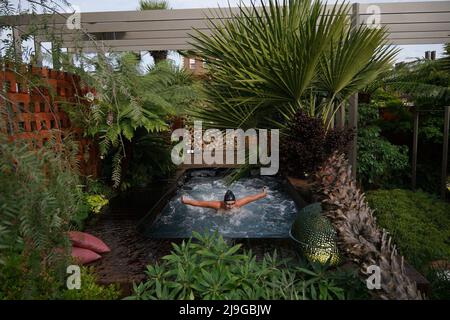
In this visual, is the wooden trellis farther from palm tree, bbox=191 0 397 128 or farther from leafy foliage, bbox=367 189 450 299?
leafy foliage, bbox=367 189 450 299

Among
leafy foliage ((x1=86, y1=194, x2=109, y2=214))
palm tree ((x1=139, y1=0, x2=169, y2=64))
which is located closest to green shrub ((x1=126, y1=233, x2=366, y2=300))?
leafy foliage ((x1=86, y1=194, x2=109, y2=214))

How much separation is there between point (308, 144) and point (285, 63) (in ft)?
2.33

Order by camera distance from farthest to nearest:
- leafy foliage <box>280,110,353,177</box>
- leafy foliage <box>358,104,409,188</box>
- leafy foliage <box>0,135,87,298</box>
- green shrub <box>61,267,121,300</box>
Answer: leafy foliage <box>358,104,409,188</box>
leafy foliage <box>280,110,353,177</box>
green shrub <box>61,267,121,300</box>
leafy foliage <box>0,135,87,298</box>

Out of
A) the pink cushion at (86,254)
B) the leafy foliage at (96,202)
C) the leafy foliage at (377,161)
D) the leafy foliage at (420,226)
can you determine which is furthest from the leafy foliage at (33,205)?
the leafy foliage at (377,161)

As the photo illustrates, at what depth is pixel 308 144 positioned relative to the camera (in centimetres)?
291

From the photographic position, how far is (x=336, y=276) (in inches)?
97.4

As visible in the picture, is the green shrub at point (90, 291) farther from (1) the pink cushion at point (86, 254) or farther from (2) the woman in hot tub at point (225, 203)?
(2) the woman in hot tub at point (225, 203)

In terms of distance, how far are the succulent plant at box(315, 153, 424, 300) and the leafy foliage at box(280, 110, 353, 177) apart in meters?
0.14

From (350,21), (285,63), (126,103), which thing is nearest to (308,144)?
(285,63)

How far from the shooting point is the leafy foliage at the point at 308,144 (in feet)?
9.41

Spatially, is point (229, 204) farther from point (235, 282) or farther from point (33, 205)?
point (33, 205)

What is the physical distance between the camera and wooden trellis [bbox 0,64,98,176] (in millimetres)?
2117
